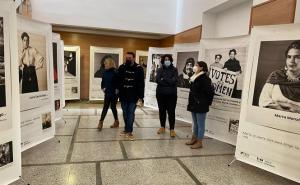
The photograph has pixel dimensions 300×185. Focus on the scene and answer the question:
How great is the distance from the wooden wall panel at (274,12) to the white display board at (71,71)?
19.5 feet

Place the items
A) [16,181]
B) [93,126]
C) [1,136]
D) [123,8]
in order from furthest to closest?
[123,8]
[93,126]
[16,181]
[1,136]

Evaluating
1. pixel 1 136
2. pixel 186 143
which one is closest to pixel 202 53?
pixel 186 143

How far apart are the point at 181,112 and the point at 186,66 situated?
1.07 meters

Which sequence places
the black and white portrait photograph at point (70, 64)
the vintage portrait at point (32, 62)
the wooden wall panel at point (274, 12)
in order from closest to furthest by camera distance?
the vintage portrait at point (32, 62) < the wooden wall panel at point (274, 12) < the black and white portrait photograph at point (70, 64)

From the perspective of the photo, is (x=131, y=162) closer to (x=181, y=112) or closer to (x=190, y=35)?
(x=181, y=112)

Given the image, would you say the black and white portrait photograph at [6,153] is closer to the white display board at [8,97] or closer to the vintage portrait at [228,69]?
the white display board at [8,97]

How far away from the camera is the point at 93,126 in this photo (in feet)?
16.0

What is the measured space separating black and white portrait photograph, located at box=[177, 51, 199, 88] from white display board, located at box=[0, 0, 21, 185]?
3.63 m

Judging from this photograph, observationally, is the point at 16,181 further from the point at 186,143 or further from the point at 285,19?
the point at 285,19

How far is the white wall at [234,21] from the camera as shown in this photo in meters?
4.68

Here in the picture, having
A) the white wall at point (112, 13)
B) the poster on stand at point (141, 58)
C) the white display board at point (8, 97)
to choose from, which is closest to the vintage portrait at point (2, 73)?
the white display board at point (8, 97)

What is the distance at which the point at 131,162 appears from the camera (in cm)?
309

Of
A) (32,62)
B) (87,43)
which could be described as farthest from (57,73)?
(87,43)

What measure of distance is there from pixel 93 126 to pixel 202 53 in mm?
2709
